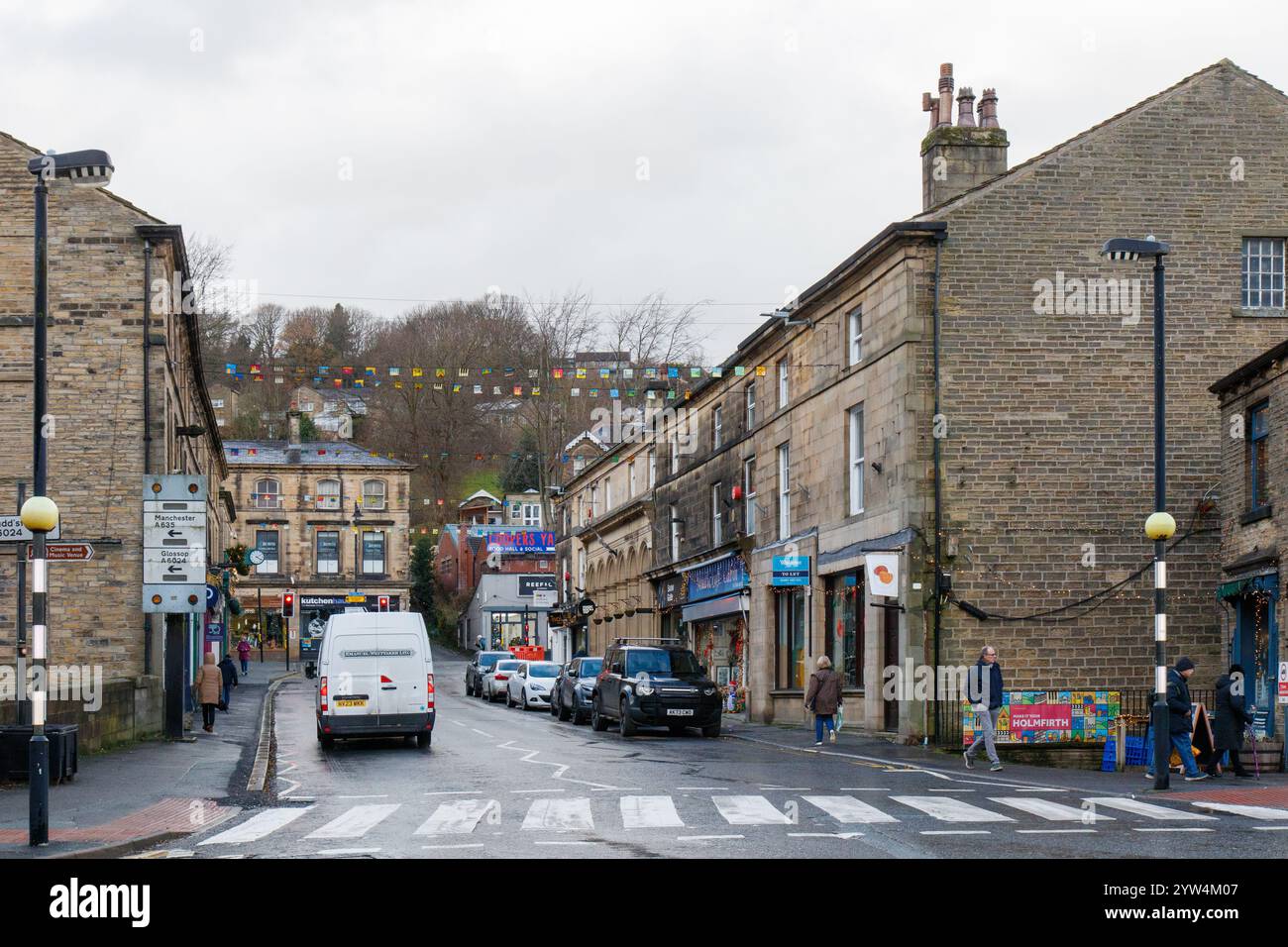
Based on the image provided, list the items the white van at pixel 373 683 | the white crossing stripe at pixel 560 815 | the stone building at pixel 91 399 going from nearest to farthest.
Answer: the white crossing stripe at pixel 560 815 → the white van at pixel 373 683 → the stone building at pixel 91 399

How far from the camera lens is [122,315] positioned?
29.9 meters

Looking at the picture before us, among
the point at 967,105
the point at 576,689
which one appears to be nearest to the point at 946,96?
the point at 967,105

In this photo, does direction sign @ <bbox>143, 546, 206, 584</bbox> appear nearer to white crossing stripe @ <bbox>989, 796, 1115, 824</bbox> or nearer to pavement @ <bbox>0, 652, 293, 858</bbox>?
pavement @ <bbox>0, 652, 293, 858</bbox>

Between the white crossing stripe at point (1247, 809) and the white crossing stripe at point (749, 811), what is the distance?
4.62 m

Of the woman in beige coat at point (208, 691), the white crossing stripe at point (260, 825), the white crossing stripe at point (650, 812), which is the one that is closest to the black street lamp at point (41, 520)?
the white crossing stripe at point (260, 825)

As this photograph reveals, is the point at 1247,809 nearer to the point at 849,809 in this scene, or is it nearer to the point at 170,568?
the point at 849,809

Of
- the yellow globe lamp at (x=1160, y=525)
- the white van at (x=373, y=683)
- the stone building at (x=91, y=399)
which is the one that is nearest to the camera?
the yellow globe lamp at (x=1160, y=525)

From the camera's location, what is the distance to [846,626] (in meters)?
32.3

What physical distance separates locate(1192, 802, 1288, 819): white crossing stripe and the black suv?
14574 mm

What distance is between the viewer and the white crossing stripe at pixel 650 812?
46.6 feet

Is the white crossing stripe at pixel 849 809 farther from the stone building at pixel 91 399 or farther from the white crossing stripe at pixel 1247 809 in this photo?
the stone building at pixel 91 399

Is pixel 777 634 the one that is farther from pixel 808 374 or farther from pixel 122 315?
pixel 122 315
